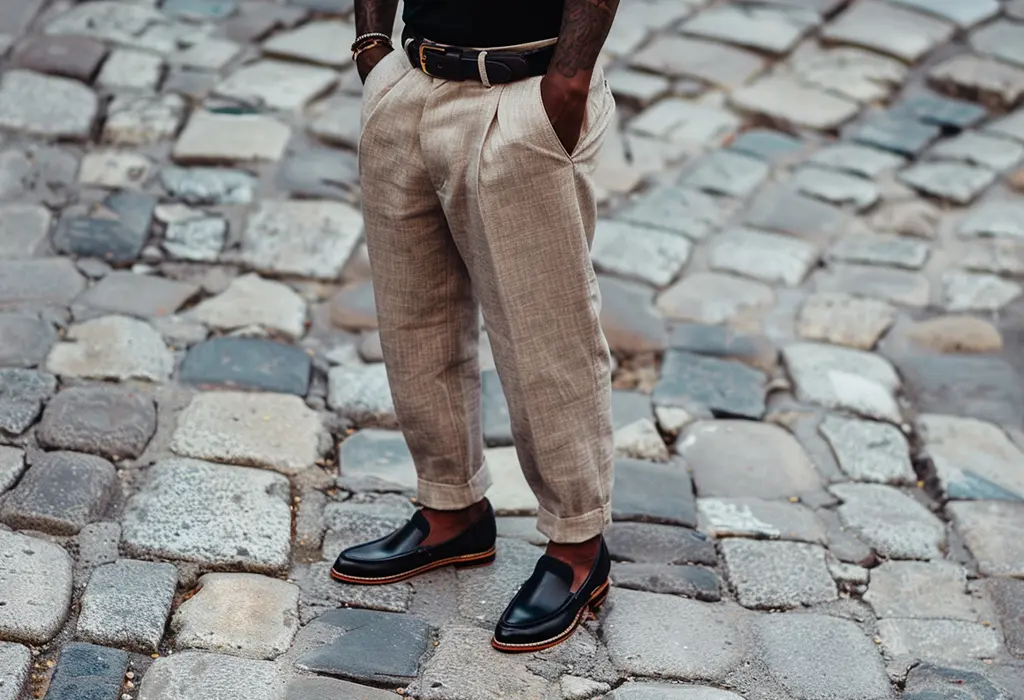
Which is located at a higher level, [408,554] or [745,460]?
[408,554]

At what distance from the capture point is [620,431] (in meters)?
3.13

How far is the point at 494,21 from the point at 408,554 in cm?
106

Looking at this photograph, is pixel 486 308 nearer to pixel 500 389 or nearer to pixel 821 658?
pixel 821 658

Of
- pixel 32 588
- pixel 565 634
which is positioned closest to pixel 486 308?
pixel 565 634

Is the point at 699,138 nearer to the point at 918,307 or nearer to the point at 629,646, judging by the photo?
the point at 918,307

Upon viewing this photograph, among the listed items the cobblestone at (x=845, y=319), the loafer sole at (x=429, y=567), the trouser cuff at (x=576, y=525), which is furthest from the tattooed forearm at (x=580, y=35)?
the cobblestone at (x=845, y=319)

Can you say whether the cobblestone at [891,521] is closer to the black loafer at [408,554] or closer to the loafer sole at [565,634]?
the loafer sole at [565,634]

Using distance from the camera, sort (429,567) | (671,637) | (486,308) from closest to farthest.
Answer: (486,308) → (671,637) → (429,567)

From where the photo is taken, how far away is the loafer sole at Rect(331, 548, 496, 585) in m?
2.47

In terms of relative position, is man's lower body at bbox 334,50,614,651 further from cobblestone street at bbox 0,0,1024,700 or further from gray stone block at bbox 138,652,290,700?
gray stone block at bbox 138,652,290,700

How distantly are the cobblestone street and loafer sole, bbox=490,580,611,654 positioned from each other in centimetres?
2

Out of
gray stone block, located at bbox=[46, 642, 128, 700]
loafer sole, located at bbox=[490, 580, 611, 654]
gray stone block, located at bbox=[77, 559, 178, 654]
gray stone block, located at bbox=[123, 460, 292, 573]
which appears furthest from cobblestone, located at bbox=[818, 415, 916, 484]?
gray stone block, located at bbox=[46, 642, 128, 700]

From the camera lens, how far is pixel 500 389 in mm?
3250

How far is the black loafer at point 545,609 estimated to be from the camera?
230cm
